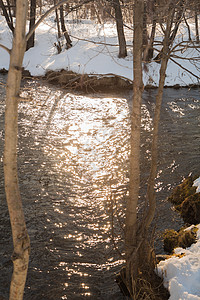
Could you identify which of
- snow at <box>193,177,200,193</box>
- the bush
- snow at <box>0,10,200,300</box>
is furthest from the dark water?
snow at <box>0,10,200,300</box>

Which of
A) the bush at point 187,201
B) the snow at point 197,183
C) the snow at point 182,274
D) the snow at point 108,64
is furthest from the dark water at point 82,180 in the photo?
the snow at point 108,64

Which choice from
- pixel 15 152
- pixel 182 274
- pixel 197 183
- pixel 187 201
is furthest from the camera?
pixel 197 183

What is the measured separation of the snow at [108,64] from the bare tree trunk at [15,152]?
1.16m

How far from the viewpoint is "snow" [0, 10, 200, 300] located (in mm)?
4969

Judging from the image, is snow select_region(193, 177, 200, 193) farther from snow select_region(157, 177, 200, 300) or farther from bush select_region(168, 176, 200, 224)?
snow select_region(157, 177, 200, 300)

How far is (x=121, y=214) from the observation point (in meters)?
7.65

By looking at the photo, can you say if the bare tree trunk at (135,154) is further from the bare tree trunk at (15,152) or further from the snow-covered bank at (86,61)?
the snow-covered bank at (86,61)

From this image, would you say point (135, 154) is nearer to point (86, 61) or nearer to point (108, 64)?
point (108, 64)

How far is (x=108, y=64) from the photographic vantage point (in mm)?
19859

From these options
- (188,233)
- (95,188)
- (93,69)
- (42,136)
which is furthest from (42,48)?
(188,233)

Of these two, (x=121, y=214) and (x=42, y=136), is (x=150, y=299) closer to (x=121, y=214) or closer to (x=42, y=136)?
(x=121, y=214)

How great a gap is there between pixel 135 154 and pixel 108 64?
15.9 metres

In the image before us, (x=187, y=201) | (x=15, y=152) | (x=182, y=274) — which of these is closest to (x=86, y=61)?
(x=187, y=201)

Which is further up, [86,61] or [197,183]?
[86,61]
